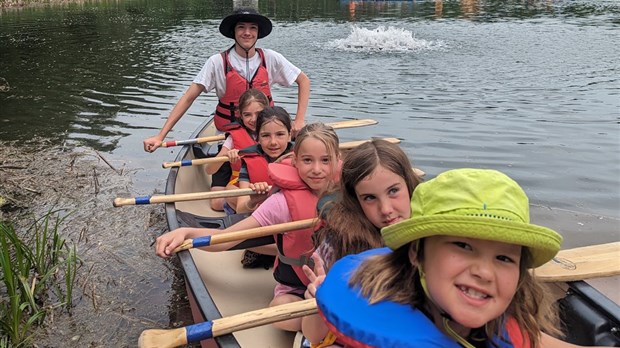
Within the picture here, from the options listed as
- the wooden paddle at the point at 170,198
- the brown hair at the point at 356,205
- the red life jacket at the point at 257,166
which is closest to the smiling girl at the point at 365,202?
the brown hair at the point at 356,205

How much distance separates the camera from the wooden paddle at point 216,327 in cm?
220

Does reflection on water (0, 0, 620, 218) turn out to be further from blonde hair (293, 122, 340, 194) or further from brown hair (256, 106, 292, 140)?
blonde hair (293, 122, 340, 194)

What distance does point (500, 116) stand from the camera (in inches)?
326

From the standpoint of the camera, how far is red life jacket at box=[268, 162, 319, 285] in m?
3.01

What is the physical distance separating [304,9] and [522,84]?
1970cm

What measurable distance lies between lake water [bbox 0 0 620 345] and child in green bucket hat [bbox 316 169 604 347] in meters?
3.54

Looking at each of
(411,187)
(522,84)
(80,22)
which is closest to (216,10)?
(80,22)

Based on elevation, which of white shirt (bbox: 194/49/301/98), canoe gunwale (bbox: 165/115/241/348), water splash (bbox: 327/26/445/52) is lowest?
canoe gunwale (bbox: 165/115/241/348)

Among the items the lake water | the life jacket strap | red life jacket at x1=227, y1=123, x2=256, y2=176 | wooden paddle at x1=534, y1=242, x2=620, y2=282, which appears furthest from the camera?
the lake water

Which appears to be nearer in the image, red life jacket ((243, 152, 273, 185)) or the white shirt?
red life jacket ((243, 152, 273, 185))

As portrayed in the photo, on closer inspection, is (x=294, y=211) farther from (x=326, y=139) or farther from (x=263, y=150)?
(x=263, y=150)

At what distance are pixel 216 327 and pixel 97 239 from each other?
3.00 meters

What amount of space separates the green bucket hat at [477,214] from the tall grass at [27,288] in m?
2.67

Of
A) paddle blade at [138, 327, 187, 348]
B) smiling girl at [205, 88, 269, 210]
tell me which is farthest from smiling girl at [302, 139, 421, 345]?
smiling girl at [205, 88, 269, 210]
